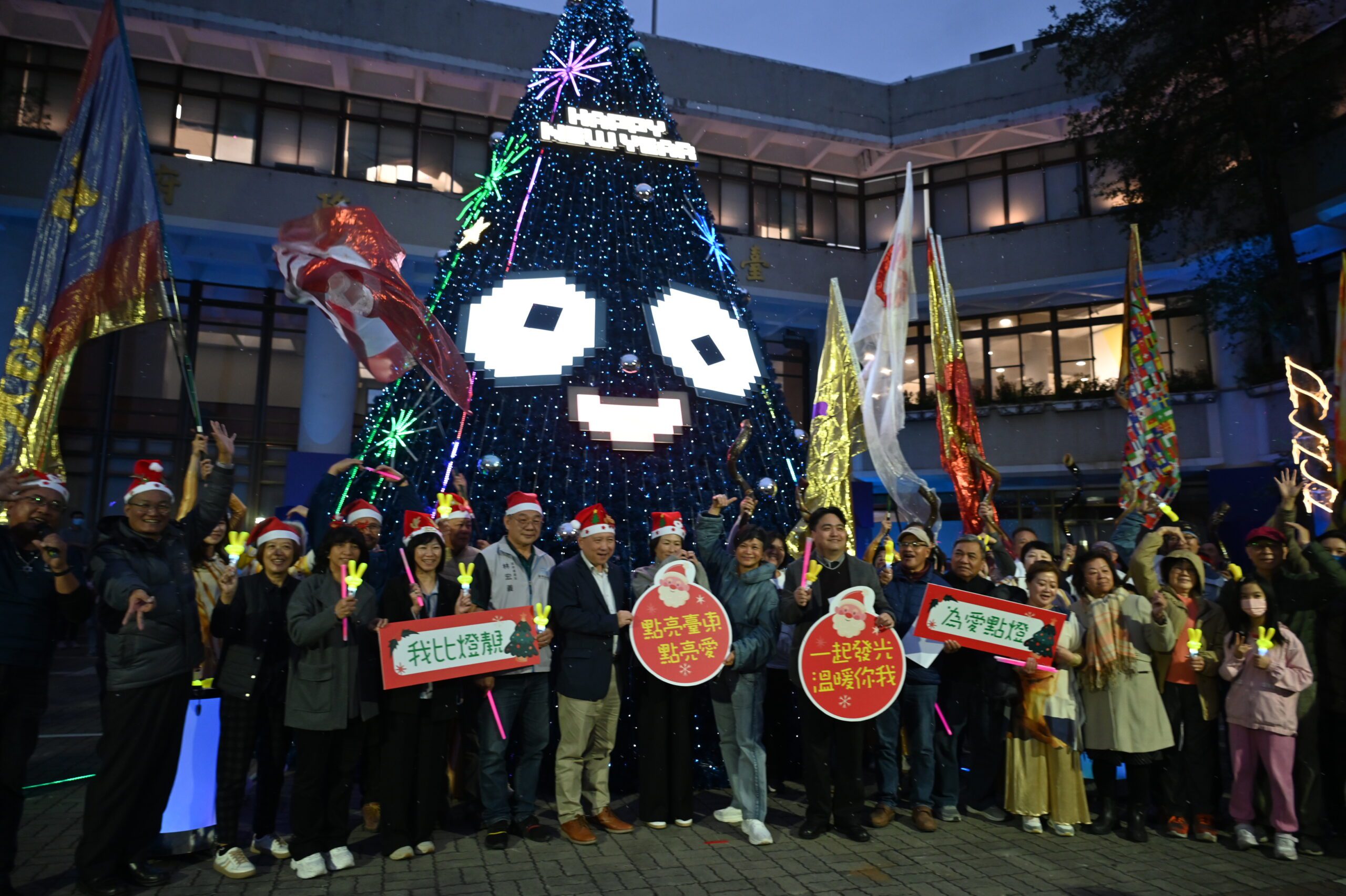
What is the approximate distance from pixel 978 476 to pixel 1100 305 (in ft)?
49.4

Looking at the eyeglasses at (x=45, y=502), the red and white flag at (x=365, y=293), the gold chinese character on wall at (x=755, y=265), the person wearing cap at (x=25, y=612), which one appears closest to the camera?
the person wearing cap at (x=25, y=612)

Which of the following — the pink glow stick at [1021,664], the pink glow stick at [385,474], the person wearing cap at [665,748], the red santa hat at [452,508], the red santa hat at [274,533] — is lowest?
the person wearing cap at [665,748]

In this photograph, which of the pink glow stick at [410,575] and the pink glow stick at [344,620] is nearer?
the pink glow stick at [344,620]

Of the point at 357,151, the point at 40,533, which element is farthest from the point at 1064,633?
the point at 357,151

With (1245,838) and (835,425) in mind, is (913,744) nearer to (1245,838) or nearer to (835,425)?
(1245,838)

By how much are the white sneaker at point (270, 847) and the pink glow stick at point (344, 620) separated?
111cm

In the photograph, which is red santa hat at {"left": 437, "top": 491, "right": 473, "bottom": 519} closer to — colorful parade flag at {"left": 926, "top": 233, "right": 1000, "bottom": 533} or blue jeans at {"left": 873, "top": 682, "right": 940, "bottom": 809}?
blue jeans at {"left": 873, "top": 682, "right": 940, "bottom": 809}

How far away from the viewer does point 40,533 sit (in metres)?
4.19

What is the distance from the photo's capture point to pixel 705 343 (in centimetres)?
693

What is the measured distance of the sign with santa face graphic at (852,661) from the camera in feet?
16.5

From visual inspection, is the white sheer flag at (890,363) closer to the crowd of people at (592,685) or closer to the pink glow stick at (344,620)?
the crowd of people at (592,685)

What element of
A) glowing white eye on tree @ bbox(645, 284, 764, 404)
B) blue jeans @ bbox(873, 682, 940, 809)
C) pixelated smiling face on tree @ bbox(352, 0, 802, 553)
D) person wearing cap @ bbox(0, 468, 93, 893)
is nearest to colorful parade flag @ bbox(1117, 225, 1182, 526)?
→ blue jeans @ bbox(873, 682, 940, 809)

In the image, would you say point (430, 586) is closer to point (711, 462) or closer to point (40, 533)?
point (40, 533)

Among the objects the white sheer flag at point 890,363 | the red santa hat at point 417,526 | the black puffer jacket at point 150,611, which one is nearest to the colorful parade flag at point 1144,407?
the white sheer flag at point 890,363
